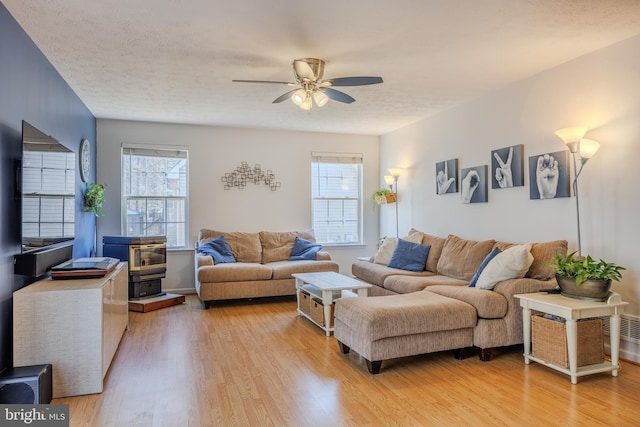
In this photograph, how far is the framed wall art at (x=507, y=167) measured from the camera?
4176 mm

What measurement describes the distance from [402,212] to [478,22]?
3.79m

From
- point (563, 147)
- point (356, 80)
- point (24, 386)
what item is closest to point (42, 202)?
point (24, 386)

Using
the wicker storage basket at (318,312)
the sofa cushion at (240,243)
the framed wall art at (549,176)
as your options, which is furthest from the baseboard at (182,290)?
the framed wall art at (549,176)

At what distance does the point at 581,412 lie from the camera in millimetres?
2393

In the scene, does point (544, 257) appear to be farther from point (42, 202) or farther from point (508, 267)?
point (42, 202)

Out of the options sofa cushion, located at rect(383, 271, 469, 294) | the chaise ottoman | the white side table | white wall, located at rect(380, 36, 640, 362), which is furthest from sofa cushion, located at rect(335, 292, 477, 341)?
white wall, located at rect(380, 36, 640, 362)

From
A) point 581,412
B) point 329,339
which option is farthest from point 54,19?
point 581,412

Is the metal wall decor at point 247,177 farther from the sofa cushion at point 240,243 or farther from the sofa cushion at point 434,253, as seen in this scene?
the sofa cushion at point 434,253

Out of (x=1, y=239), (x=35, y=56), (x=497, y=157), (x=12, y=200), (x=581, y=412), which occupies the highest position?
(x=35, y=56)

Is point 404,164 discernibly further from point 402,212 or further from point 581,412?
point 581,412

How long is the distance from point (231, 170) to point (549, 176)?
168 inches

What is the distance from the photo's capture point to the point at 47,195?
3123 millimetres

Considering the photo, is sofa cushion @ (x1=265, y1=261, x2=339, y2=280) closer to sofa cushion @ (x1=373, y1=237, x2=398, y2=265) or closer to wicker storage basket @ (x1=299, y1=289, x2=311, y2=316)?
sofa cushion @ (x1=373, y1=237, x2=398, y2=265)

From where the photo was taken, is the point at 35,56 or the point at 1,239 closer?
the point at 1,239
